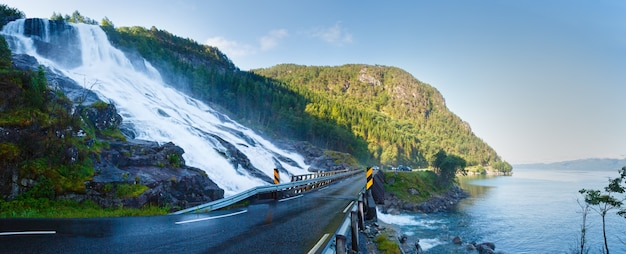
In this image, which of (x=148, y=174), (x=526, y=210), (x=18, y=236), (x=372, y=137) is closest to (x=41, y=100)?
A: (x=148, y=174)

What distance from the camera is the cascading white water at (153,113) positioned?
29.1 m

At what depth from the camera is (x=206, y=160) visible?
29000 mm

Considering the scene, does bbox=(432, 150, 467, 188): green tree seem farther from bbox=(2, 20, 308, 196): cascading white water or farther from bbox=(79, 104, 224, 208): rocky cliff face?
bbox=(79, 104, 224, 208): rocky cliff face

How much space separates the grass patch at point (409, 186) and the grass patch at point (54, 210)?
4899cm

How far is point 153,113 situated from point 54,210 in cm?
2598

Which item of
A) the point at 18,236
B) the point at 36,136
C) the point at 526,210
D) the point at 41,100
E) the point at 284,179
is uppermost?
the point at 41,100

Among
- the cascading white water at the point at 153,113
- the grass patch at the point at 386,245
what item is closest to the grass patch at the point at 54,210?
the grass patch at the point at 386,245

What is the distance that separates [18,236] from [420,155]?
587ft

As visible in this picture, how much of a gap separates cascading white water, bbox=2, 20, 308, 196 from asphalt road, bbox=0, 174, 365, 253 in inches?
622

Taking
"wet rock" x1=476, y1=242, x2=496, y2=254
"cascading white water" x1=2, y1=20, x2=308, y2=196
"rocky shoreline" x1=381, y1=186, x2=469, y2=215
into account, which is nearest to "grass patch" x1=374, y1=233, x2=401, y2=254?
"cascading white water" x1=2, y1=20, x2=308, y2=196

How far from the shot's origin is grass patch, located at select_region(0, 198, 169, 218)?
10539 millimetres

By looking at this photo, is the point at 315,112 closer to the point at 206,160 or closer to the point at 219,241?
the point at 206,160

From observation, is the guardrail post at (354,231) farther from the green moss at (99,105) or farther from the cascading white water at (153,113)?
the green moss at (99,105)

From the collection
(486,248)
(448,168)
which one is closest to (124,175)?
(486,248)
